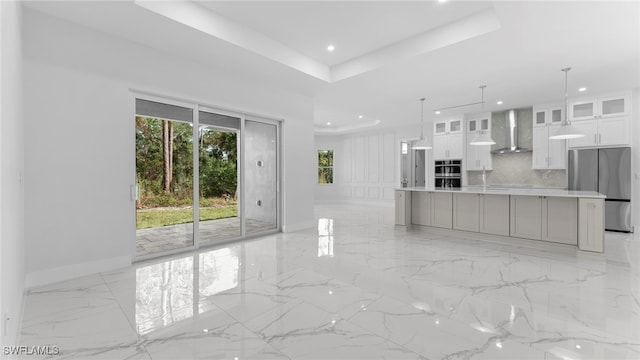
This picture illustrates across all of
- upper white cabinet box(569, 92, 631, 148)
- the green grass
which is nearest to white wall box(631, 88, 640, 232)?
upper white cabinet box(569, 92, 631, 148)

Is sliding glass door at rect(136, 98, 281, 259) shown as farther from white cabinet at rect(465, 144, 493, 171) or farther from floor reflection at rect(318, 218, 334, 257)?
white cabinet at rect(465, 144, 493, 171)

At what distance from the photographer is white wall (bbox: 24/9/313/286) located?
3.10 m

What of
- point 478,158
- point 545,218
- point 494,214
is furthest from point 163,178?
point 478,158

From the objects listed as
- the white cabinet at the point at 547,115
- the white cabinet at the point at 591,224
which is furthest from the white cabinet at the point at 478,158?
the white cabinet at the point at 591,224

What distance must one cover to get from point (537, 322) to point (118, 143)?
15.6 ft

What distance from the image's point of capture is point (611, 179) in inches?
236

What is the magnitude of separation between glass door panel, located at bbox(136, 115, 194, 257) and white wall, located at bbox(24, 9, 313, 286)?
0.84 ft

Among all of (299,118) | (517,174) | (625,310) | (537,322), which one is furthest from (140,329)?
(517,174)

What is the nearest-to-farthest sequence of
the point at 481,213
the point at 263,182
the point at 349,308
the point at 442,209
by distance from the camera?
the point at 349,308
the point at 481,213
the point at 442,209
the point at 263,182

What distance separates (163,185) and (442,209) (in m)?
5.00

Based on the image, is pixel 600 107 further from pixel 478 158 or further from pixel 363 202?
pixel 363 202

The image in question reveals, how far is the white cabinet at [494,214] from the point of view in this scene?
496 cm

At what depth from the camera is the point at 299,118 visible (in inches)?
244

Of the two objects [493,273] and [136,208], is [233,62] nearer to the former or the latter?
[136,208]
